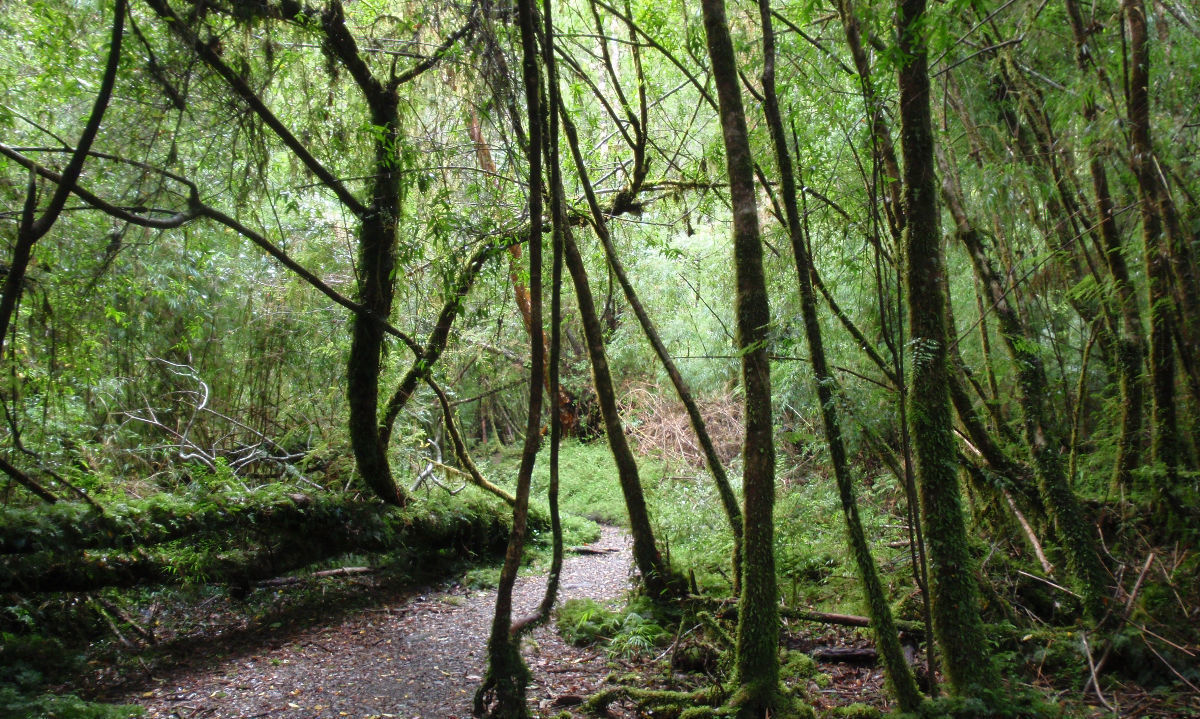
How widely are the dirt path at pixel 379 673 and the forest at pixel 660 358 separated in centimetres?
4

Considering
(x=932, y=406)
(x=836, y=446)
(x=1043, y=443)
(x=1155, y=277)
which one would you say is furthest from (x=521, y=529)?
(x=1155, y=277)

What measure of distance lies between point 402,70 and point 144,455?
515 centimetres

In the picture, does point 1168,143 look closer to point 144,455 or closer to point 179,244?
point 179,244

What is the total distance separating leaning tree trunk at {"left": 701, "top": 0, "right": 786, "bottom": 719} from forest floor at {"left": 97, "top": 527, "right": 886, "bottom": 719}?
0.66 meters

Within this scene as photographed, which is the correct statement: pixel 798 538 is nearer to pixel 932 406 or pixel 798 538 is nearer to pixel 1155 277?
pixel 932 406

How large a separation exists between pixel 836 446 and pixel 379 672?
345 cm

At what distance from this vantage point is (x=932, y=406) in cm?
323

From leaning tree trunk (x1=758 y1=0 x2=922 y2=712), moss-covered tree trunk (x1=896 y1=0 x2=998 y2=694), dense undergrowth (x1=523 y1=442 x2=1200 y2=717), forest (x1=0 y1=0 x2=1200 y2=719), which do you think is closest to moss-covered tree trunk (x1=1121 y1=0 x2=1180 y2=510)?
forest (x1=0 y1=0 x2=1200 y2=719)

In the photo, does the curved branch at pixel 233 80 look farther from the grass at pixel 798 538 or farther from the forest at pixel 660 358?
the grass at pixel 798 538

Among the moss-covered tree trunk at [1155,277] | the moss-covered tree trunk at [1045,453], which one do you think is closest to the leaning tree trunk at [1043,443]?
the moss-covered tree trunk at [1045,453]

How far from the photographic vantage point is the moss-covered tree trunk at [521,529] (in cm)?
348

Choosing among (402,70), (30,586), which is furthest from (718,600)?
(402,70)

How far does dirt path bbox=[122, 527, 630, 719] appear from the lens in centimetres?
384

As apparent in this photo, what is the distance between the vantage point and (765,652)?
329 cm
